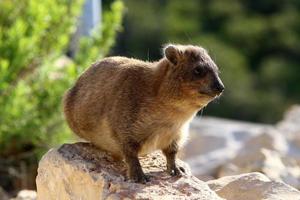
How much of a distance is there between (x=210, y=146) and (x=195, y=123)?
3.48m

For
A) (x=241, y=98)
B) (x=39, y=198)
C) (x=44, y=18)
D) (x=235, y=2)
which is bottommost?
(x=241, y=98)

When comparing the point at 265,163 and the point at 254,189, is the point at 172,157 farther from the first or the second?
the point at 265,163

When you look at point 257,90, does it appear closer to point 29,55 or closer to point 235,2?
point 235,2

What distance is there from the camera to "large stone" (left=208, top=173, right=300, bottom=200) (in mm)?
6258

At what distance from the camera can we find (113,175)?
5871 millimetres

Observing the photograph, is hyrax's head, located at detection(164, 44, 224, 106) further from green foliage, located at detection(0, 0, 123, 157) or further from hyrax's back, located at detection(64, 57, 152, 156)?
green foliage, located at detection(0, 0, 123, 157)

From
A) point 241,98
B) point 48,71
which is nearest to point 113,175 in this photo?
point 48,71

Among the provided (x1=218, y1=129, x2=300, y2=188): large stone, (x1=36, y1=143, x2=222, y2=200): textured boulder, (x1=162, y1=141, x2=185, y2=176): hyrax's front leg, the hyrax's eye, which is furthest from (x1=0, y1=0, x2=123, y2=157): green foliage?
the hyrax's eye

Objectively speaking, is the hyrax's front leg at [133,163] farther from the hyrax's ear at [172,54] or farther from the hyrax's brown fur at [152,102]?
the hyrax's ear at [172,54]

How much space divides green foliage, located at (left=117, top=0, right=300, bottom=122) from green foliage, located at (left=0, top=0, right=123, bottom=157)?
16545mm

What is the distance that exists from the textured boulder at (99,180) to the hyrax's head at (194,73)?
0.56m

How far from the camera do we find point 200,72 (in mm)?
5973

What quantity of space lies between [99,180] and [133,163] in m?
0.28

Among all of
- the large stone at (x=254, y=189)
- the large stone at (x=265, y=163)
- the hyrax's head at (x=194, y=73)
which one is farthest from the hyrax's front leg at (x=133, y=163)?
the large stone at (x=265, y=163)
